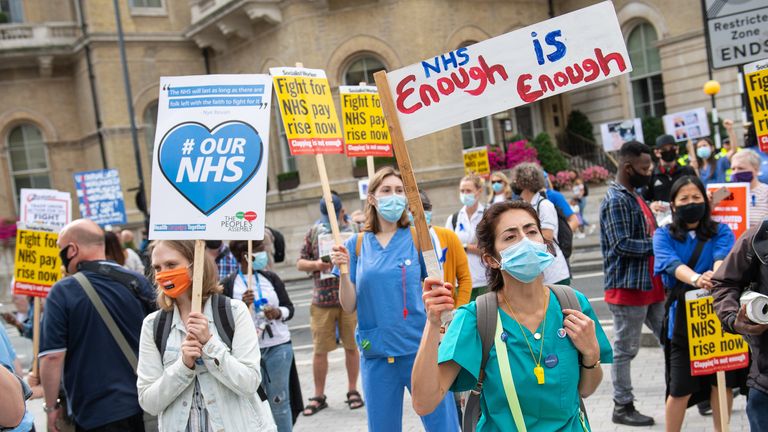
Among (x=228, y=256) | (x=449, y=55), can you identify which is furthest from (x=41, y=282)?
(x=449, y=55)

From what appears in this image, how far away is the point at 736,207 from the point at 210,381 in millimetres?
3655

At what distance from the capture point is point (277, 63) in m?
26.5

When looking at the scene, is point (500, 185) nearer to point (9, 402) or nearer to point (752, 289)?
point (752, 289)

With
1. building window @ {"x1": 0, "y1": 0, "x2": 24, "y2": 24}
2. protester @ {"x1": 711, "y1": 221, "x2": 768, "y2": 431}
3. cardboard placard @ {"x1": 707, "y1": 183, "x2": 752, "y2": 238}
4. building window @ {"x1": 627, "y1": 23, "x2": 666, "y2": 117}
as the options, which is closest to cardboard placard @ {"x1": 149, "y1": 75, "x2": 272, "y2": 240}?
protester @ {"x1": 711, "y1": 221, "x2": 768, "y2": 431}

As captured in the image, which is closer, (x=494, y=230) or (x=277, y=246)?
→ (x=494, y=230)

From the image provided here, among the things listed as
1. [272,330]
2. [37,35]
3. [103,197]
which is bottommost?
[272,330]

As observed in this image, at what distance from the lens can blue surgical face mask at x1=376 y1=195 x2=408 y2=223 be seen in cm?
492

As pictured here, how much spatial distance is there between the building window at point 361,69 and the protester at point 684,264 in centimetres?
2114

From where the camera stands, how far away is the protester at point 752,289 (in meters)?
3.57

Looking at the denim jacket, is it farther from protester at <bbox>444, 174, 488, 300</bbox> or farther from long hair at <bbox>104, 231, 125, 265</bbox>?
protester at <bbox>444, 174, 488, 300</bbox>

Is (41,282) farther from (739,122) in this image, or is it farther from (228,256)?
(739,122)

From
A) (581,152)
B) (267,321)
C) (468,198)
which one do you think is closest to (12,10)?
(581,152)

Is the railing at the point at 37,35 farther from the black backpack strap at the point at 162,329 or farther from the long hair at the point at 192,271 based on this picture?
the black backpack strap at the point at 162,329

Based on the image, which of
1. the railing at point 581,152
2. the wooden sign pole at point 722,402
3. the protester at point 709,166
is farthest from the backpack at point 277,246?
the railing at point 581,152
